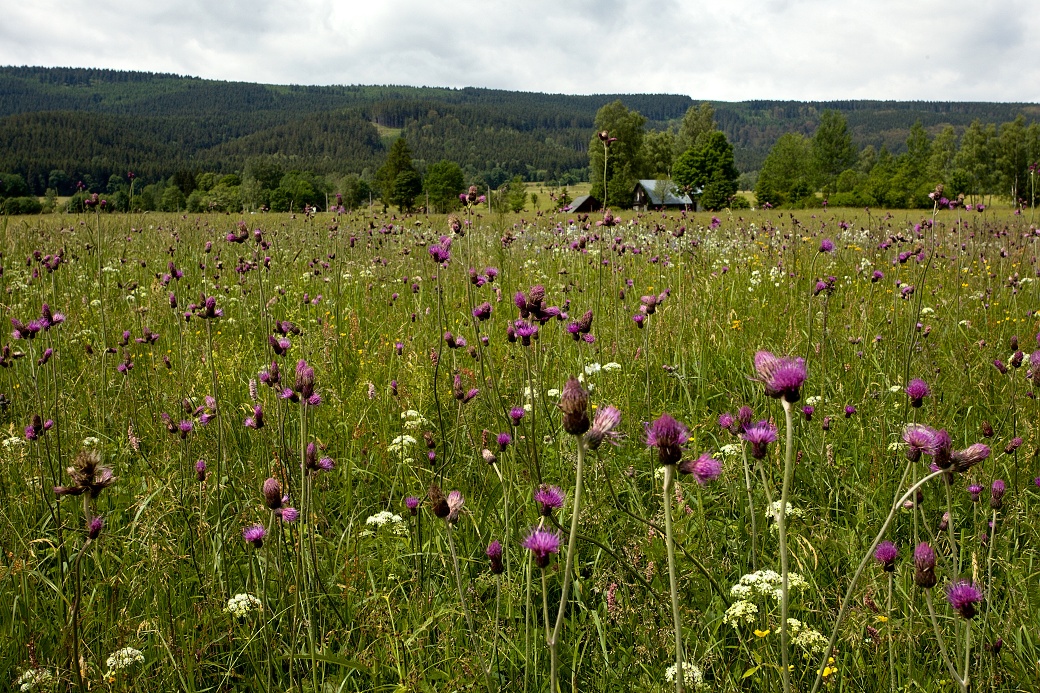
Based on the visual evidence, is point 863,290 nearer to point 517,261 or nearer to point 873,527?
point 517,261

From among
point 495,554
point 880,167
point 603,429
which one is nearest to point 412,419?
point 495,554

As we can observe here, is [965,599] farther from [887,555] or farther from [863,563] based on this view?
[863,563]

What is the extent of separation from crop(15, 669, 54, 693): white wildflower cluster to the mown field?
16mm

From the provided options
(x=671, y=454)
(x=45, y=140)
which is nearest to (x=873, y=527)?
(x=671, y=454)

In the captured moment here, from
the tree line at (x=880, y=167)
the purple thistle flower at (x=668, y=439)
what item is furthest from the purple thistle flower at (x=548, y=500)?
the tree line at (x=880, y=167)

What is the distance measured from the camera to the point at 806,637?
5.00 feet

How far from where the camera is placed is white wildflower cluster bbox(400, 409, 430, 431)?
264 cm

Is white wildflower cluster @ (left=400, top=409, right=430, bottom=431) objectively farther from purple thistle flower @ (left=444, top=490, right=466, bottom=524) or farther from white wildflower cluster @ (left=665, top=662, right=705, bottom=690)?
white wildflower cluster @ (left=665, top=662, right=705, bottom=690)

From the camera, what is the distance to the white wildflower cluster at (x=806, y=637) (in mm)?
1513

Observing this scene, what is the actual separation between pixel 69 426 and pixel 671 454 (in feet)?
9.19

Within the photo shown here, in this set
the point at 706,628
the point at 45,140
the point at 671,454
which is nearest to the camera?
the point at 671,454

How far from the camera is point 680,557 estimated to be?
200 centimetres

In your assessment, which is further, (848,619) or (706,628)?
(706,628)

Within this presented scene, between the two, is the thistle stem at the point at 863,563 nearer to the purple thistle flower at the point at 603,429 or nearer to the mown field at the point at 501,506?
the mown field at the point at 501,506
